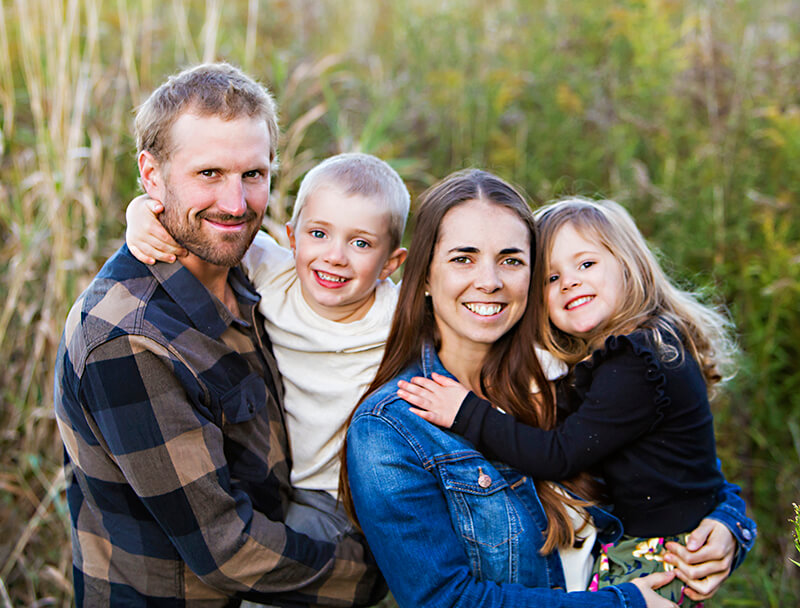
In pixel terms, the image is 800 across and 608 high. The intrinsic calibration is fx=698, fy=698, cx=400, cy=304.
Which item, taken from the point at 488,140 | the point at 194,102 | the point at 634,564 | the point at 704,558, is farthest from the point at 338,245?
the point at 488,140

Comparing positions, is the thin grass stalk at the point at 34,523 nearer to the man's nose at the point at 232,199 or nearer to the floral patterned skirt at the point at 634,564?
the man's nose at the point at 232,199

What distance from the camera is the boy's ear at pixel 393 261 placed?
2.47 m

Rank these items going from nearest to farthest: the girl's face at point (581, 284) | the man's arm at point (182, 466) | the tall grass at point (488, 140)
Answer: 1. the man's arm at point (182, 466)
2. the girl's face at point (581, 284)
3. the tall grass at point (488, 140)

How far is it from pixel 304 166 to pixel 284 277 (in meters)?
1.30

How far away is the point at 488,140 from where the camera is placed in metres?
4.21

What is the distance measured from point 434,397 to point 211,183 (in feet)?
2.95

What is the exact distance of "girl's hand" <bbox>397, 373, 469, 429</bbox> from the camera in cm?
196

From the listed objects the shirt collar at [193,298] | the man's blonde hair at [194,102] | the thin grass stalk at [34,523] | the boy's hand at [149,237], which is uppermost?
the man's blonde hair at [194,102]

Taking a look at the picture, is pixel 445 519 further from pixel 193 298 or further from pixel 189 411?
pixel 193 298

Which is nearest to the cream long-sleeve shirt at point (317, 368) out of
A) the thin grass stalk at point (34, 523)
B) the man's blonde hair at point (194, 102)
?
the man's blonde hair at point (194, 102)

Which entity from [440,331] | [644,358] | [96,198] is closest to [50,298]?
[96,198]

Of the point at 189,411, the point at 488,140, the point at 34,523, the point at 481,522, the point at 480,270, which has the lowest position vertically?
the point at 34,523

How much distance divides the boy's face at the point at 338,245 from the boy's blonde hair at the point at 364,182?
0.02m

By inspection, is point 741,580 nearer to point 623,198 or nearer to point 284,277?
point 623,198
